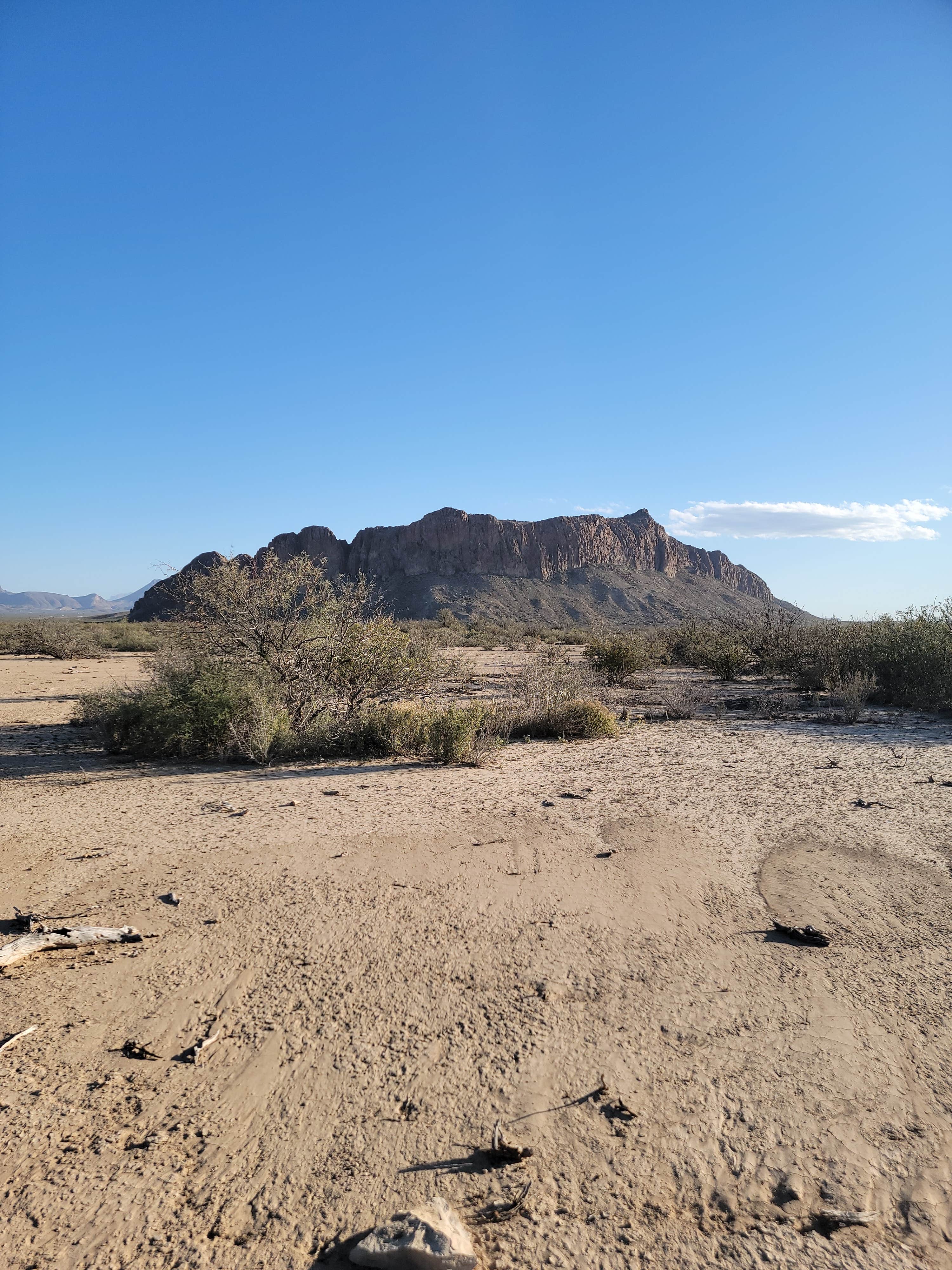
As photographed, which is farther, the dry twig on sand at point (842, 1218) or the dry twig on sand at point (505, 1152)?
the dry twig on sand at point (505, 1152)

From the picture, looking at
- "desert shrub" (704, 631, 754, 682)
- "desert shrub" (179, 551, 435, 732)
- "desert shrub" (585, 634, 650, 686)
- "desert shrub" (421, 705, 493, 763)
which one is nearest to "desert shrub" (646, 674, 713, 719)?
"desert shrub" (585, 634, 650, 686)

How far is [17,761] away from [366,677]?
15.3 ft

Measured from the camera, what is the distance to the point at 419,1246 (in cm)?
210

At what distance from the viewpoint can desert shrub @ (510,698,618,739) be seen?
34.9 ft

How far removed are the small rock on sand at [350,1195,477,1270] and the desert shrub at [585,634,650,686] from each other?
47.2 feet

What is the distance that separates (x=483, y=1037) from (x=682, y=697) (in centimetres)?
1079

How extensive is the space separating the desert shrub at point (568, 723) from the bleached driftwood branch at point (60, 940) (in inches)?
278

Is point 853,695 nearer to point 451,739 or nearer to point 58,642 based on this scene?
point 451,739

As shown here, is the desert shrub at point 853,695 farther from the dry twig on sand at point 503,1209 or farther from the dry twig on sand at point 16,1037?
the dry twig on sand at point 16,1037

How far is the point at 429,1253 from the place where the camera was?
2.08 meters

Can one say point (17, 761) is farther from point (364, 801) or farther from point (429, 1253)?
point (429, 1253)

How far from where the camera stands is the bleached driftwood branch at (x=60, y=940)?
3.76 meters

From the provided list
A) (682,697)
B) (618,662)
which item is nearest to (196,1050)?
(682,697)

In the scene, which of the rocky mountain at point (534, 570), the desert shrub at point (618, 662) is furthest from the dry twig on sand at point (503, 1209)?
the rocky mountain at point (534, 570)
